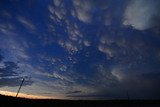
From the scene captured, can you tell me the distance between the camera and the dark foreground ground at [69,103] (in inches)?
529

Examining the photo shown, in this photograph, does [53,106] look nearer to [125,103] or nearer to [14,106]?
[14,106]

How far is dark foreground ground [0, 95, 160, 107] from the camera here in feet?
44.1

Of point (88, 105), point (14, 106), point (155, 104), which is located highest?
point (155, 104)

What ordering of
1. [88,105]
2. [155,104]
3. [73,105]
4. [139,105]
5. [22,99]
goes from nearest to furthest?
[22,99] < [73,105] < [88,105] < [139,105] < [155,104]

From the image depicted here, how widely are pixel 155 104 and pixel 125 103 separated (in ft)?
17.2

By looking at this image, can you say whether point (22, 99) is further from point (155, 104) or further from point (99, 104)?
point (155, 104)

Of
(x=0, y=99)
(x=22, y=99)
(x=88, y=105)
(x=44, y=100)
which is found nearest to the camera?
(x=0, y=99)

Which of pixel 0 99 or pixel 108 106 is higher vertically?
pixel 108 106

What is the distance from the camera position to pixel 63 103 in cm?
1568

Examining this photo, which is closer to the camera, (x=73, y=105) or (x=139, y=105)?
(x=73, y=105)

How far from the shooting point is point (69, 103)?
16.0 meters

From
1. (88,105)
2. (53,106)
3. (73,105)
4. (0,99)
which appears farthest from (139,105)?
(0,99)

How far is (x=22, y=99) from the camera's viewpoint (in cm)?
1399

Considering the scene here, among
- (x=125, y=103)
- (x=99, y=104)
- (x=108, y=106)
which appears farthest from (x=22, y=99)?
(x=125, y=103)
